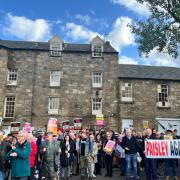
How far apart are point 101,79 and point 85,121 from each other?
545 centimetres

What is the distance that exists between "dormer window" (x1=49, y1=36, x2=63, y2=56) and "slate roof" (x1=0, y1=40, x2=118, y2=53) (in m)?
0.52

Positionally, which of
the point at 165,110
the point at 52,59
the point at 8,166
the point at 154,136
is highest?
the point at 52,59

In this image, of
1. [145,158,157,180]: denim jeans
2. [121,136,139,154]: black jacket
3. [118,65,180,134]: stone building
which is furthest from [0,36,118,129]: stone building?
[145,158,157,180]: denim jeans

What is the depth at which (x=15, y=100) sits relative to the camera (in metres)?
29.6

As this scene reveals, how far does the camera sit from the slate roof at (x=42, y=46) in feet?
103

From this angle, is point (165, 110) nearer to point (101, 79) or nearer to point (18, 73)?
point (101, 79)

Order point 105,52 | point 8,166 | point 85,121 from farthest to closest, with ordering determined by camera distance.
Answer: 1. point 105,52
2. point 85,121
3. point 8,166

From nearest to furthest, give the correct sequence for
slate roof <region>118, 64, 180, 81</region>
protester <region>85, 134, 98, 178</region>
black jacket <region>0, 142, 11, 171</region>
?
black jacket <region>0, 142, 11, 171</region>, protester <region>85, 134, 98, 178</region>, slate roof <region>118, 64, 180, 81</region>

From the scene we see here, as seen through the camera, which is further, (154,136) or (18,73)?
(18,73)

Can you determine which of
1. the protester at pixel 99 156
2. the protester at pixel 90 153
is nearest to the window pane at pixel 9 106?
the protester at pixel 99 156

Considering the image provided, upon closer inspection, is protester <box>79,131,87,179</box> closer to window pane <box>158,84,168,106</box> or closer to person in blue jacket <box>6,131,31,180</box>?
person in blue jacket <box>6,131,31,180</box>

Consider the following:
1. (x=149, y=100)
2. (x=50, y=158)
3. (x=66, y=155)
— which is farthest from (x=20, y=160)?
(x=149, y=100)

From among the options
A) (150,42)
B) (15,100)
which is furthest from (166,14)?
(15,100)

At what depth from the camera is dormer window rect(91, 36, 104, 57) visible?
3198cm
